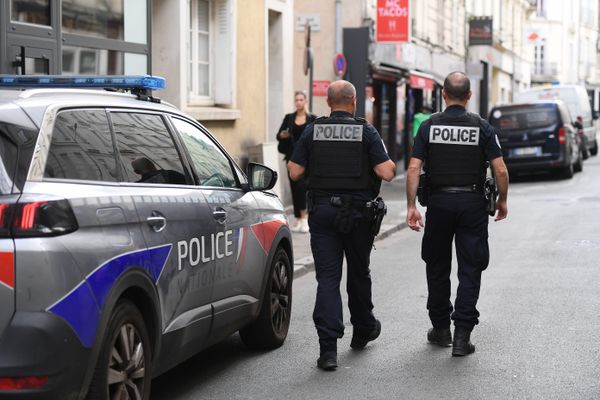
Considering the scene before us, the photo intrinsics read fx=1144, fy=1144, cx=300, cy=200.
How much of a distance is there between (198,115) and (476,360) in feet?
27.9

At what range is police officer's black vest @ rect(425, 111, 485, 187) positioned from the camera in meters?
7.28

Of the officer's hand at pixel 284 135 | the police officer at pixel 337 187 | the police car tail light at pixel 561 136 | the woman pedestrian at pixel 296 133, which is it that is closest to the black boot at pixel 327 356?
the police officer at pixel 337 187

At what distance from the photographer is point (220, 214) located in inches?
250

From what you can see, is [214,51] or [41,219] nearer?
[41,219]

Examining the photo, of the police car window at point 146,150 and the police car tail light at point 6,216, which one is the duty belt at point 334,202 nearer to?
the police car window at point 146,150

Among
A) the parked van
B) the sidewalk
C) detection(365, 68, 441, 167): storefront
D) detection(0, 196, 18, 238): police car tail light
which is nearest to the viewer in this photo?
detection(0, 196, 18, 238): police car tail light

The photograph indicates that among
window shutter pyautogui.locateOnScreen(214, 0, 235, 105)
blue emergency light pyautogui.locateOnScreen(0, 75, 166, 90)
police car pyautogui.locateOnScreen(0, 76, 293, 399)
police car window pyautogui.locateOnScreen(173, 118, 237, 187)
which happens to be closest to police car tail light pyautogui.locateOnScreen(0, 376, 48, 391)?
police car pyautogui.locateOnScreen(0, 76, 293, 399)

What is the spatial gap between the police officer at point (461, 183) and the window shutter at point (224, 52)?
9308mm

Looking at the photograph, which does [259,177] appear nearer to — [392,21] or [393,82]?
[392,21]

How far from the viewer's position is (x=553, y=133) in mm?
25734

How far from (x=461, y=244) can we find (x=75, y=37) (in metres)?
6.19

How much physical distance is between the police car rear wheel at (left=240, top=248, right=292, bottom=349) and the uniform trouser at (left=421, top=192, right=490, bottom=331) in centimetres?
97

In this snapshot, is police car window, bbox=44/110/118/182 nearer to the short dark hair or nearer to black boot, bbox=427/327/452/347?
the short dark hair

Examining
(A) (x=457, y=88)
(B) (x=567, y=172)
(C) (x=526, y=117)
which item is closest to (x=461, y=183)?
(A) (x=457, y=88)
